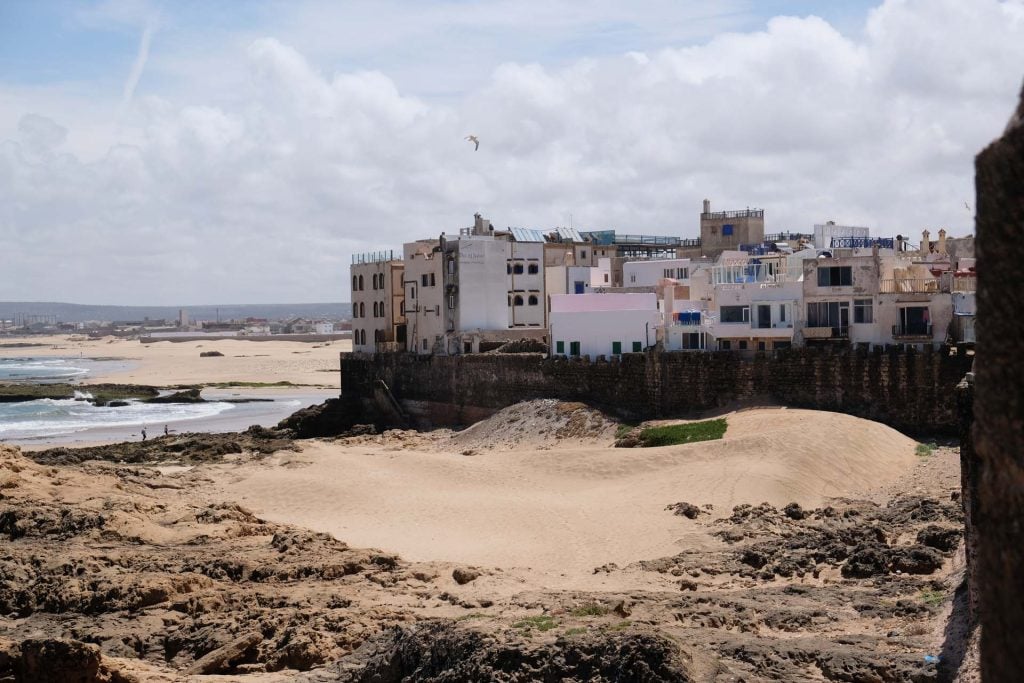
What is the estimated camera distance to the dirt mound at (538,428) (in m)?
39.8

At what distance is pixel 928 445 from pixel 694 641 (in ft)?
70.3

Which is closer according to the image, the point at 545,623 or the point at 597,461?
the point at 545,623

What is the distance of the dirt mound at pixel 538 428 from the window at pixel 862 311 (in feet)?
29.0

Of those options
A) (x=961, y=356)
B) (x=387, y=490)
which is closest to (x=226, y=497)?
(x=387, y=490)

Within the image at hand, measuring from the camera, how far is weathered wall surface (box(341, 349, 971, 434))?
3494cm

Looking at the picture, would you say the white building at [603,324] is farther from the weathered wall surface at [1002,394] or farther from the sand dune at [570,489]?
the weathered wall surface at [1002,394]

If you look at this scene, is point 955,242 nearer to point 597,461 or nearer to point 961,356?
point 961,356

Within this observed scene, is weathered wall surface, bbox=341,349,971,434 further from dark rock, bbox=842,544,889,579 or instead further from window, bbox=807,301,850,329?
dark rock, bbox=842,544,889,579

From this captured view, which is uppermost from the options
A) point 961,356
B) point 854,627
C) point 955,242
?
point 955,242

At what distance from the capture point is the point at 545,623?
1541 centimetres

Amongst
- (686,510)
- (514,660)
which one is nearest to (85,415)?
(686,510)

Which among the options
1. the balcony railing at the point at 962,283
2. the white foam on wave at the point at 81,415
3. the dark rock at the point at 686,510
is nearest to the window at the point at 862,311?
the balcony railing at the point at 962,283

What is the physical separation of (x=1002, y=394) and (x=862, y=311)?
33.8 meters

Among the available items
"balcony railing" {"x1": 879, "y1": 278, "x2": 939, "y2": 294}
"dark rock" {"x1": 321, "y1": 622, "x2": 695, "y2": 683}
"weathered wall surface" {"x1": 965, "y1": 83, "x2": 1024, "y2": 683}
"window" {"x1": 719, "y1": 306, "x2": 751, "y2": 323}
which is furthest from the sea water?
"weathered wall surface" {"x1": 965, "y1": 83, "x2": 1024, "y2": 683}
